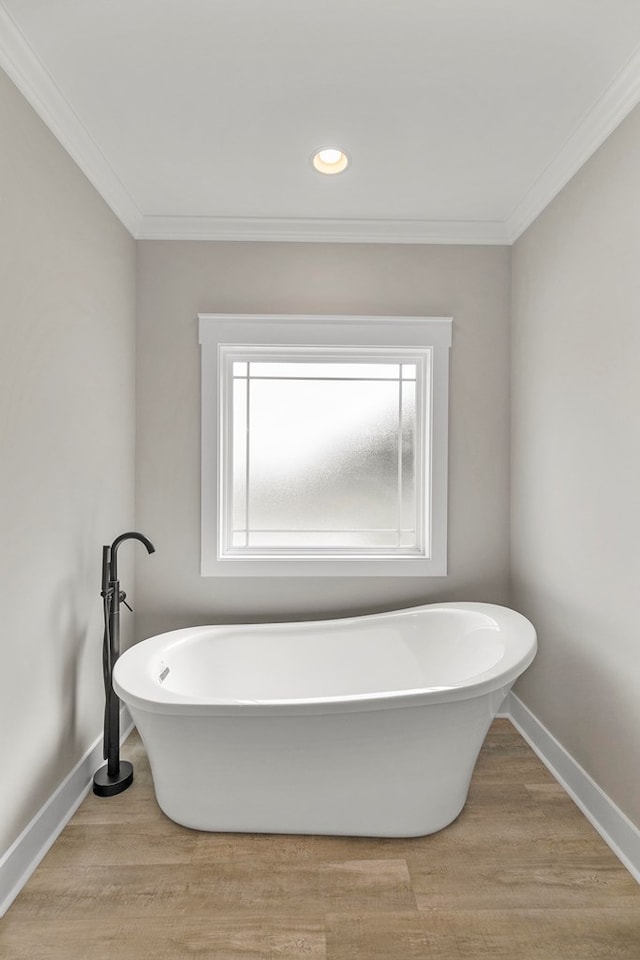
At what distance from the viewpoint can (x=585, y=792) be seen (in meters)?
1.95

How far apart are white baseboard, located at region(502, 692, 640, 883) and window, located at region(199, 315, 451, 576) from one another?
79cm

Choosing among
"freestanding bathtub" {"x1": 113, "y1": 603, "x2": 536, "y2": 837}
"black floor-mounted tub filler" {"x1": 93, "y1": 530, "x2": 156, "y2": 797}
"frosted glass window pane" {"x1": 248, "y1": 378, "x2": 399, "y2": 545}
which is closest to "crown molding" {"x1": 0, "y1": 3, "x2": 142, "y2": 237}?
"frosted glass window pane" {"x1": 248, "y1": 378, "x2": 399, "y2": 545}

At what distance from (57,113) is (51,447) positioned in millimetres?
1085

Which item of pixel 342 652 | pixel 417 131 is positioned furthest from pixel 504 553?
pixel 417 131

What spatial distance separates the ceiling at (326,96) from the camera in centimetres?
144

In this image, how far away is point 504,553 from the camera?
2.70 metres

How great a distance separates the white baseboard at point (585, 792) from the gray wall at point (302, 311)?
2.02 feet

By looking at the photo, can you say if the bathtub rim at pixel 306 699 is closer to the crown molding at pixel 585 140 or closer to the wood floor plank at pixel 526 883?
the wood floor plank at pixel 526 883

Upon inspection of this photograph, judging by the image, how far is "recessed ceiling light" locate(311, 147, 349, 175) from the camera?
2.03m

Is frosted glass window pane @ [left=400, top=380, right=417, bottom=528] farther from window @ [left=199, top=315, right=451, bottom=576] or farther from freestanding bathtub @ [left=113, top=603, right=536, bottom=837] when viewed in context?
freestanding bathtub @ [left=113, top=603, right=536, bottom=837]

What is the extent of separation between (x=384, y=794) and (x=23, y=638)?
1.25 metres

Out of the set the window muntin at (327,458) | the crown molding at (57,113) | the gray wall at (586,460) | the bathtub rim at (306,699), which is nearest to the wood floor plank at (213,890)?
the bathtub rim at (306,699)

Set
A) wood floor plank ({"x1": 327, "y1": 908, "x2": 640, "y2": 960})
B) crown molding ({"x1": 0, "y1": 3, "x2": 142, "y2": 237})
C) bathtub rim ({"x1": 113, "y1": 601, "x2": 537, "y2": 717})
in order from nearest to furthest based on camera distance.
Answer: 1. wood floor plank ({"x1": 327, "y1": 908, "x2": 640, "y2": 960})
2. crown molding ({"x1": 0, "y1": 3, "x2": 142, "y2": 237})
3. bathtub rim ({"x1": 113, "y1": 601, "x2": 537, "y2": 717})

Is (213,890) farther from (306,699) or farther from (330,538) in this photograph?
(330,538)
